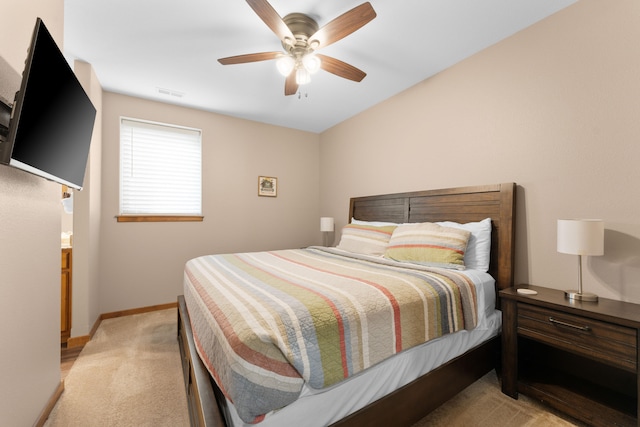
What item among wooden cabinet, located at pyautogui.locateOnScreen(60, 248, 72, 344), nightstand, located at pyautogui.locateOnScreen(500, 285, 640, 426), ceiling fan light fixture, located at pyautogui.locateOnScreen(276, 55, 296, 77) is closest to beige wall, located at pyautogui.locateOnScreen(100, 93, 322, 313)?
wooden cabinet, located at pyautogui.locateOnScreen(60, 248, 72, 344)

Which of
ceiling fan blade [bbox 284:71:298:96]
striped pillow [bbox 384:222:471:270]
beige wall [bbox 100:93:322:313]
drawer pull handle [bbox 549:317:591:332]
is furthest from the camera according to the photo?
beige wall [bbox 100:93:322:313]

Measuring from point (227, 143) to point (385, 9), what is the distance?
271cm

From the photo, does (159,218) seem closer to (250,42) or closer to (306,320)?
(250,42)

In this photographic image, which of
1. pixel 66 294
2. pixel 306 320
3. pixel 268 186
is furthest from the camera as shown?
pixel 268 186

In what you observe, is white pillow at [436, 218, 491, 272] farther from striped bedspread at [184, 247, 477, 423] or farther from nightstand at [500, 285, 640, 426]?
striped bedspread at [184, 247, 477, 423]

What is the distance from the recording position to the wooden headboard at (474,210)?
214 cm

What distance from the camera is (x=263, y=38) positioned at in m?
2.21

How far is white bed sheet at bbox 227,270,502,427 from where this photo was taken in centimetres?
104

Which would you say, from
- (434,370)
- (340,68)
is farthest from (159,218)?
(434,370)

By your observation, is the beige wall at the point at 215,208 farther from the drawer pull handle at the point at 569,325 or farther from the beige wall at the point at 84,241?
the drawer pull handle at the point at 569,325

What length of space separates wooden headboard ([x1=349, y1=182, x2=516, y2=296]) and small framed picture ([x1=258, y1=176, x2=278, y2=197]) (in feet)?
5.75

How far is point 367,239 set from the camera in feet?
9.45

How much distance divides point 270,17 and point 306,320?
1.76 meters

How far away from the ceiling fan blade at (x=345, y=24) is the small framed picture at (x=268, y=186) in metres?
2.47
